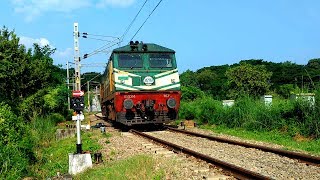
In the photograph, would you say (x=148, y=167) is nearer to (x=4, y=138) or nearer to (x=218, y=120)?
(x=4, y=138)

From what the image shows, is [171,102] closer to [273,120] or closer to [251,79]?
[273,120]

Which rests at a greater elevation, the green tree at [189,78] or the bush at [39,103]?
the green tree at [189,78]

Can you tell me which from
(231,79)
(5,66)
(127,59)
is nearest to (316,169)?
(127,59)

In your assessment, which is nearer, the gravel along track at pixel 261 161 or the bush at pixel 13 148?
the gravel along track at pixel 261 161

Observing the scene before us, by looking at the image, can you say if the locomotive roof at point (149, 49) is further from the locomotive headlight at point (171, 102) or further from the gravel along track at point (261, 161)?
the gravel along track at point (261, 161)

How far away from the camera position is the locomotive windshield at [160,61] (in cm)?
1723

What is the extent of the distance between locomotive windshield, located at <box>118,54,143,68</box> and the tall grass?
480 centimetres

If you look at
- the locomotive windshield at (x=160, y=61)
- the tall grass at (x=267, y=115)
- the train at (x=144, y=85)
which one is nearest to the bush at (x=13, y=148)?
the train at (x=144, y=85)

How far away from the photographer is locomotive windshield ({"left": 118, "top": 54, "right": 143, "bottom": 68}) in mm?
16859


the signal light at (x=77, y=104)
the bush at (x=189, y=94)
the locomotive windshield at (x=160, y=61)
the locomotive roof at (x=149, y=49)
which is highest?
the locomotive roof at (x=149, y=49)

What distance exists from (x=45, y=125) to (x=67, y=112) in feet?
48.0

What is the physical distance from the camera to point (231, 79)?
71.0m

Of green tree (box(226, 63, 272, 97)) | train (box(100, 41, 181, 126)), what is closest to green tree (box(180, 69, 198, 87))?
green tree (box(226, 63, 272, 97))

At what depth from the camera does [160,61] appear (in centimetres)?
1738
